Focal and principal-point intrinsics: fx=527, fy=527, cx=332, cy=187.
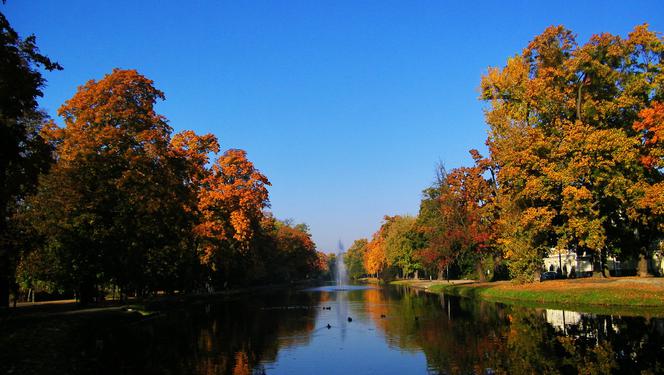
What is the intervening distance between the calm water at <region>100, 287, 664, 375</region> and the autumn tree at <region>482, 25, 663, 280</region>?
12.0m

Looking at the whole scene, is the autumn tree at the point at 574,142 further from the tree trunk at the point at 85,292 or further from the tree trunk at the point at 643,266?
the tree trunk at the point at 85,292

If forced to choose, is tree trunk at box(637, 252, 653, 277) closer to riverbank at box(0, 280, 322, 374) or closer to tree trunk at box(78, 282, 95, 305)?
riverbank at box(0, 280, 322, 374)

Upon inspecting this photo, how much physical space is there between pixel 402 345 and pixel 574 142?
2685cm

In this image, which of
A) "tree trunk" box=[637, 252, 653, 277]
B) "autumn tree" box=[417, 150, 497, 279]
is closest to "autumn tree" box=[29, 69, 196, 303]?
"autumn tree" box=[417, 150, 497, 279]

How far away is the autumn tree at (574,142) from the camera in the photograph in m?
40.9

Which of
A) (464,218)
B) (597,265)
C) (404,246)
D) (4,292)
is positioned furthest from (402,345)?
(404,246)

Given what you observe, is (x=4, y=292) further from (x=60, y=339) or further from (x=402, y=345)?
(x=402, y=345)

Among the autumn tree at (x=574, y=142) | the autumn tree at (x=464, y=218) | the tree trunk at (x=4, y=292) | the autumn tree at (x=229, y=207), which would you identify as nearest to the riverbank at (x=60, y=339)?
the tree trunk at (x=4, y=292)

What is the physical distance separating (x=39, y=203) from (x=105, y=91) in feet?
33.2

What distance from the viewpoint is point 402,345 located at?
2336cm

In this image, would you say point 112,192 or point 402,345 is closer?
point 402,345

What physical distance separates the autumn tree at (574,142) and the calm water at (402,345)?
12.0 metres

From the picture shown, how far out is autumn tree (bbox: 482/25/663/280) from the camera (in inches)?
1612

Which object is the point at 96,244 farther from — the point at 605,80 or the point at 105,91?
the point at 605,80
